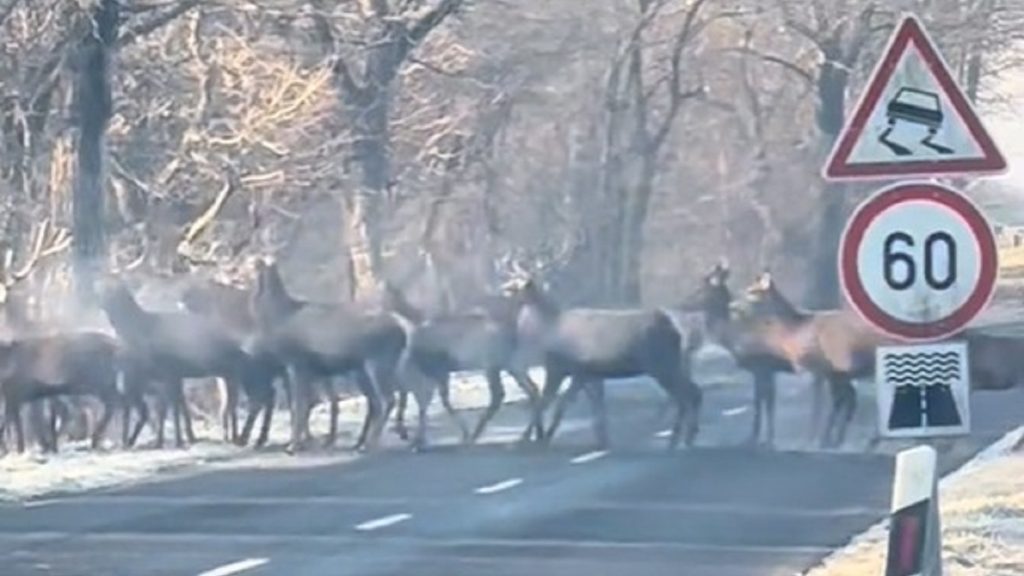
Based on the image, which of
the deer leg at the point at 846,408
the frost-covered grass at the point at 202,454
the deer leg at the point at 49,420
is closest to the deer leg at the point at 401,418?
the frost-covered grass at the point at 202,454

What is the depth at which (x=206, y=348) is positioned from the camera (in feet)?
98.1

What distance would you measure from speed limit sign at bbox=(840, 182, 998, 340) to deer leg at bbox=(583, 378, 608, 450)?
1749cm

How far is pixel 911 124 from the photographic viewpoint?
10.5 m

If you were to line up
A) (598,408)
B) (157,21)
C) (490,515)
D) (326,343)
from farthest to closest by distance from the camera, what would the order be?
(157,21) → (326,343) → (598,408) → (490,515)

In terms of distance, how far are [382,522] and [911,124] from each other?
928 centimetres

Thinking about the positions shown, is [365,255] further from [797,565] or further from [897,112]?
[897,112]

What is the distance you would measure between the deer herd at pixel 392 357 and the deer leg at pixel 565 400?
2 centimetres

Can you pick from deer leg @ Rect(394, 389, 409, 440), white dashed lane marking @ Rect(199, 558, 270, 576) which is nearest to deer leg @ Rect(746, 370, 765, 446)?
deer leg @ Rect(394, 389, 409, 440)

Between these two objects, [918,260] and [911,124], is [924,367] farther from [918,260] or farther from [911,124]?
[911,124]

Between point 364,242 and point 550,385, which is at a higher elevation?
point 364,242

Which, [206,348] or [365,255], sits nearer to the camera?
[206,348]

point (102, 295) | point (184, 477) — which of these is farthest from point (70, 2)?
point (184, 477)

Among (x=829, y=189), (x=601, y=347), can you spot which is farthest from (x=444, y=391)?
(x=829, y=189)

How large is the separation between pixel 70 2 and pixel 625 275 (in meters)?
20.2
